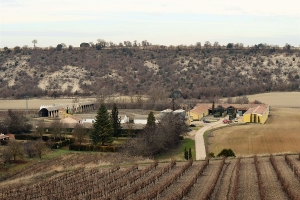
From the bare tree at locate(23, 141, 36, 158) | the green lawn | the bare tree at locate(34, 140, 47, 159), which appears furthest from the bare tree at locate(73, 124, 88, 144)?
the green lawn

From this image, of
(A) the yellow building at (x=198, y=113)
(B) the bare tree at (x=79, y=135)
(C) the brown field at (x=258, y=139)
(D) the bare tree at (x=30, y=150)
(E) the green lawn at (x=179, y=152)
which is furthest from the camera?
(A) the yellow building at (x=198, y=113)

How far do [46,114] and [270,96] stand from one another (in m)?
40.1

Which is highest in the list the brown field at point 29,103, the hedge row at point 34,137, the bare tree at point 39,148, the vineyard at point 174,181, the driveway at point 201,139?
the vineyard at point 174,181

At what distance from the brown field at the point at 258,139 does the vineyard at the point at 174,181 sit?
8826 mm

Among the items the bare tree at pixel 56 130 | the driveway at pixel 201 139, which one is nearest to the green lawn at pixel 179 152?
the driveway at pixel 201 139

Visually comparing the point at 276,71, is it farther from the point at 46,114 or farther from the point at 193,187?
the point at 193,187

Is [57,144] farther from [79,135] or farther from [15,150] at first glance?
[15,150]

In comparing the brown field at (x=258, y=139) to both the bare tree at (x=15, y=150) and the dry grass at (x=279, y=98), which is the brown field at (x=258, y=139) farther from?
the dry grass at (x=279, y=98)

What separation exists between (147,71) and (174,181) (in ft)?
299

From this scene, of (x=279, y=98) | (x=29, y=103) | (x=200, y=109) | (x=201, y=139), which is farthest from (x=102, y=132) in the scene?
(x=279, y=98)

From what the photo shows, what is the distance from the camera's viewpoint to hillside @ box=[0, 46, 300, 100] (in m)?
102

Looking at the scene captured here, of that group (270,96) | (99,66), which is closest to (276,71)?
(270,96)

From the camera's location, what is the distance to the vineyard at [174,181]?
2331 centimetres

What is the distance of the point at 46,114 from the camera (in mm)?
71750
